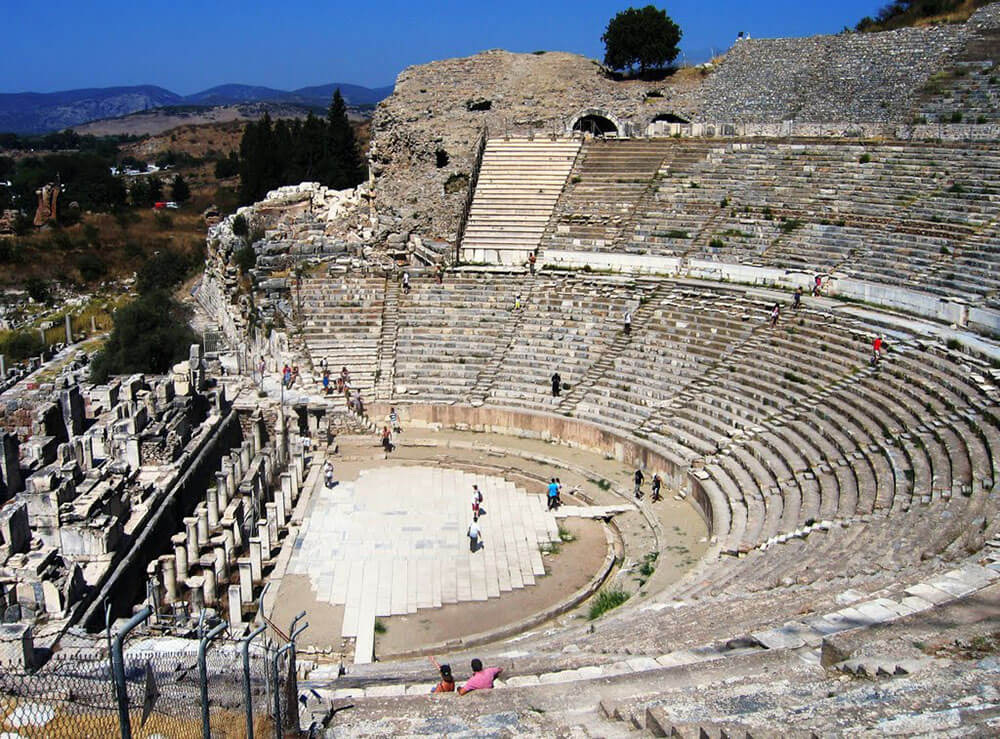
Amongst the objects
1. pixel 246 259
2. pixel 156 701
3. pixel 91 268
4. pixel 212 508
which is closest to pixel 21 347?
pixel 246 259

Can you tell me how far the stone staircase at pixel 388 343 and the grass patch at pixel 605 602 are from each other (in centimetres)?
907

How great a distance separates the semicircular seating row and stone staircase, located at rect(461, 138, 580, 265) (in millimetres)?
2130

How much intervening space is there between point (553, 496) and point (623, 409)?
380 cm

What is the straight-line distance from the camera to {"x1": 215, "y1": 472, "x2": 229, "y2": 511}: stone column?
16078mm

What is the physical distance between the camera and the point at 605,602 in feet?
44.5

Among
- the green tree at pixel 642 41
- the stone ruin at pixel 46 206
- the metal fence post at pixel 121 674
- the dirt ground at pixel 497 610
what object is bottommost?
the dirt ground at pixel 497 610

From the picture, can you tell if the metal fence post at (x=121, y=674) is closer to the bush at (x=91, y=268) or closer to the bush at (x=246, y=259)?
the bush at (x=246, y=259)

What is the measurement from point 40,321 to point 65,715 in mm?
31632

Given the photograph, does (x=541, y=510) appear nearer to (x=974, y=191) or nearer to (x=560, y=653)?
(x=560, y=653)

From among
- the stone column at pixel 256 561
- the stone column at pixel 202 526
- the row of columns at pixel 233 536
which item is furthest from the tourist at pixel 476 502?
the stone column at pixel 202 526

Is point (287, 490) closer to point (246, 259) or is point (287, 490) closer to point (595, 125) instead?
point (246, 259)

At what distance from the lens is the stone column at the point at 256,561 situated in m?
14.0

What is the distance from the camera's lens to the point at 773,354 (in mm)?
19531

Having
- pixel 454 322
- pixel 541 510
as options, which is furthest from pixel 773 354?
pixel 454 322
